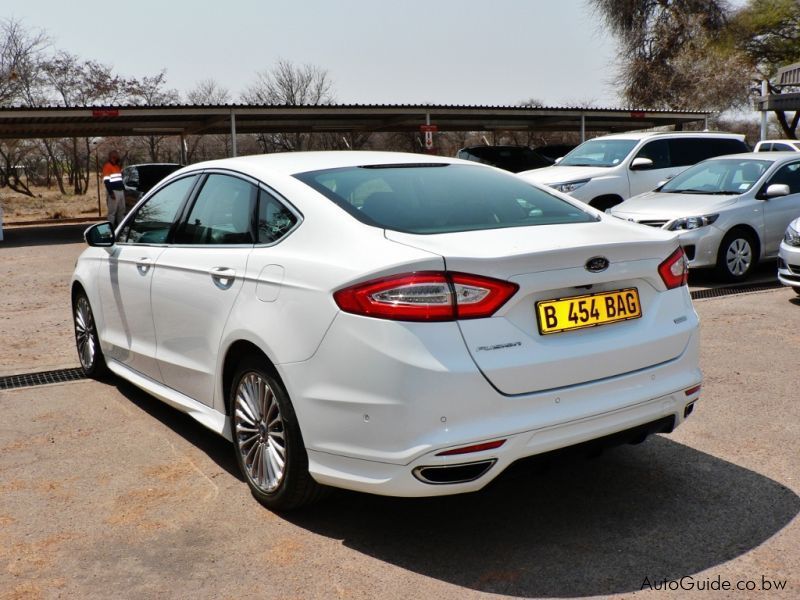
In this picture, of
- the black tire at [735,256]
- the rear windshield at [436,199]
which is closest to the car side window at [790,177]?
the black tire at [735,256]

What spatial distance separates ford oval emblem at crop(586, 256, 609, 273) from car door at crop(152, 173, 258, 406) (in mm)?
1527

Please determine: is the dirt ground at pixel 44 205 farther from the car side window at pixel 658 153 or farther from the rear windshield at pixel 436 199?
the rear windshield at pixel 436 199

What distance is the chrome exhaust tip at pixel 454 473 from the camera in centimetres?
304

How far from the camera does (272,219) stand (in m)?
3.86

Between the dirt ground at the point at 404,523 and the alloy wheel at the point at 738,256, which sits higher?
the alloy wheel at the point at 738,256

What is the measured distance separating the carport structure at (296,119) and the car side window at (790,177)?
549 inches

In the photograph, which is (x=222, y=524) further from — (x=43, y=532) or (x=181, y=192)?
(x=181, y=192)

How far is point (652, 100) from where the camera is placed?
4616 cm

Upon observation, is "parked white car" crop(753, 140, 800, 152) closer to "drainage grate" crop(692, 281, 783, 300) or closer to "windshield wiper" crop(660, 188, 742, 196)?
"windshield wiper" crop(660, 188, 742, 196)

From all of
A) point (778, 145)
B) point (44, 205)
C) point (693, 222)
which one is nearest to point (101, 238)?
point (693, 222)

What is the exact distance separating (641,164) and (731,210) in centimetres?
346

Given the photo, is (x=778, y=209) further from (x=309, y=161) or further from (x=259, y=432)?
(x=259, y=432)

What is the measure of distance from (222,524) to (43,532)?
0.77 metres

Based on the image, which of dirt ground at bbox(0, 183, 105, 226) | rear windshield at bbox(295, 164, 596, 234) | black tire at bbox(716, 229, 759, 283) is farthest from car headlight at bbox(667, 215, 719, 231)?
dirt ground at bbox(0, 183, 105, 226)
